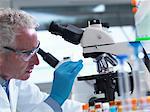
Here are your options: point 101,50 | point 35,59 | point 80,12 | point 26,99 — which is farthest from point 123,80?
point 80,12

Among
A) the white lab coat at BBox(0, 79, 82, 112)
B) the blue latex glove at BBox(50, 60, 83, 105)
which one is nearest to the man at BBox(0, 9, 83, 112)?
the blue latex glove at BBox(50, 60, 83, 105)

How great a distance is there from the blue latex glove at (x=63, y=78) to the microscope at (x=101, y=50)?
0.06 metres

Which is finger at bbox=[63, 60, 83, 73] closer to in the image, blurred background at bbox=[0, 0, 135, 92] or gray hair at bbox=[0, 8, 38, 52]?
gray hair at bbox=[0, 8, 38, 52]

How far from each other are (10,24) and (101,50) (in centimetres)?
43

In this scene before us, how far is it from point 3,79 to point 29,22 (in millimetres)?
303

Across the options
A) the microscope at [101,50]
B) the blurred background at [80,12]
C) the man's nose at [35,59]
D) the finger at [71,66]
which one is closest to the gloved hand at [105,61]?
the microscope at [101,50]

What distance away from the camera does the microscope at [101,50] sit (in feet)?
4.49

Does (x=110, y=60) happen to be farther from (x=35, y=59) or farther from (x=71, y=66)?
(x=35, y=59)

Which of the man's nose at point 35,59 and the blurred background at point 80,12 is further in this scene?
the blurred background at point 80,12

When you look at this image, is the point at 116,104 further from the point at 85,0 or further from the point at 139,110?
the point at 85,0

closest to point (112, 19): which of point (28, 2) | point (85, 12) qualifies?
point (85, 12)

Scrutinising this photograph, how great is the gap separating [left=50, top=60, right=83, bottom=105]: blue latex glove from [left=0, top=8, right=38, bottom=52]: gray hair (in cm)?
26

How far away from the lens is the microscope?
4.49 ft

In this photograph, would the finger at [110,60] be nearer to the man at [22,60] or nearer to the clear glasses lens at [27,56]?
the man at [22,60]
